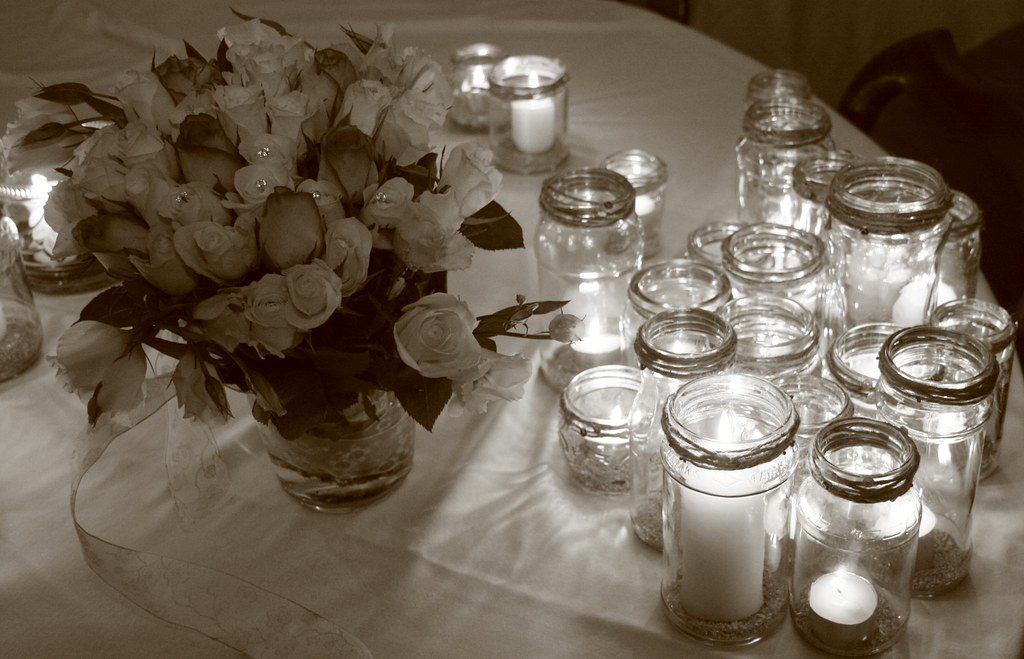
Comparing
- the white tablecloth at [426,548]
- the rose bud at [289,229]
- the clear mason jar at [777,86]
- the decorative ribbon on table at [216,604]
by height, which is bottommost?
the white tablecloth at [426,548]

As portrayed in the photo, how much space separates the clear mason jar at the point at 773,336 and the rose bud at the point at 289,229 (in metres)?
0.38

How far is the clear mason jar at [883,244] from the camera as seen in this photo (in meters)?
1.03

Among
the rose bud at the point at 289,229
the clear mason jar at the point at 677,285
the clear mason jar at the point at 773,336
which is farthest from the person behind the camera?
the clear mason jar at the point at 677,285

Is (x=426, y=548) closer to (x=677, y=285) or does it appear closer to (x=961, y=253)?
(x=677, y=285)

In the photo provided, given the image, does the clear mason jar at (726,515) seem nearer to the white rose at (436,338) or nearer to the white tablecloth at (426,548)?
the white tablecloth at (426,548)

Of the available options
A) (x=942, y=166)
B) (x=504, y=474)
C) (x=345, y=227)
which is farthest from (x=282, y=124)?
(x=942, y=166)

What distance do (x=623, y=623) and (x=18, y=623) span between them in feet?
1.64

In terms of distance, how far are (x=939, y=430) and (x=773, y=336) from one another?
0.63 feet

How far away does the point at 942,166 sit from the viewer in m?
2.15

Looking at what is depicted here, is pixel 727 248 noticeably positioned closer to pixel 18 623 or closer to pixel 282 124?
pixel 282 124

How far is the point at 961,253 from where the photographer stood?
116cm

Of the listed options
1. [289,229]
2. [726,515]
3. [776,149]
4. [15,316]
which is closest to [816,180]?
[776,149]

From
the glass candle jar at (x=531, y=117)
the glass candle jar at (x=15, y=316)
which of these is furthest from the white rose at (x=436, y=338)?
the glass candle jar at (x=531, y=117)

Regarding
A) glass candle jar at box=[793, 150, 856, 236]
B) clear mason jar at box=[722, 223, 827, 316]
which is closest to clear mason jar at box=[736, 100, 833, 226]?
glass candle jar at box=[793, 150, 856, 236]
